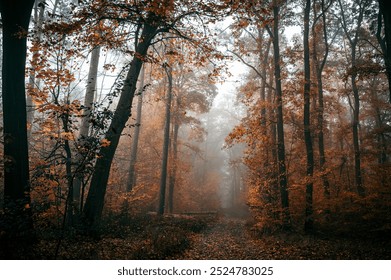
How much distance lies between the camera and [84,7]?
241 inches

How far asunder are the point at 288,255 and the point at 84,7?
342 inches

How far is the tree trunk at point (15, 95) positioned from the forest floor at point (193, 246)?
1410 mm

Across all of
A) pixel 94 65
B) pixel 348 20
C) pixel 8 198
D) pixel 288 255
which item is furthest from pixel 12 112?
pixel 348 20

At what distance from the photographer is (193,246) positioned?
8.15 m

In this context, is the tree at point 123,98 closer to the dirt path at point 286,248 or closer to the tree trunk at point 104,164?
the tree trunk at point 104,164

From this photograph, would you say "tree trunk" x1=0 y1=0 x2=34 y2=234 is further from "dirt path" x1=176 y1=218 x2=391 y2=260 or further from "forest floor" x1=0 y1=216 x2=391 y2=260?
"dirt path" x1=176 y1=218 x2=391 y2=260

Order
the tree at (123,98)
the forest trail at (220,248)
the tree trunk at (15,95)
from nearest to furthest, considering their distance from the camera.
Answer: the tree trunk at (15,95)
the tree at (123,98)
the forest trail at (220,248)

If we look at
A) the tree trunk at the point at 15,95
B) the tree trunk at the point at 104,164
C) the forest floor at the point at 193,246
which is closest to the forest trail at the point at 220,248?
the forest floor at the point at 193,246

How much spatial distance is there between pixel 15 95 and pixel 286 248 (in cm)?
865

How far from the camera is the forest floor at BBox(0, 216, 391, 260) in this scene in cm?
550

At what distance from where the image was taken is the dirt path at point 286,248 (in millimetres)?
6918

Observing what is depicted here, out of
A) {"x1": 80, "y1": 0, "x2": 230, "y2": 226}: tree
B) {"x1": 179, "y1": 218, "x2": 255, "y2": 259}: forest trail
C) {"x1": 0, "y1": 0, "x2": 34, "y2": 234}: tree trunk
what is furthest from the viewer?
{"x1": 179, "y1": 218, "x2": 255, "y2": 259}: forest trail

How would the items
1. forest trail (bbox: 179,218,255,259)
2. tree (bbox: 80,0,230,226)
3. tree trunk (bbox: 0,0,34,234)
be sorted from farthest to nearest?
forest trail (bbox: 179,218,255,259)
tree (bbox: 80,0,230,226)
tree trunk (bbox: 0,0,34,234)

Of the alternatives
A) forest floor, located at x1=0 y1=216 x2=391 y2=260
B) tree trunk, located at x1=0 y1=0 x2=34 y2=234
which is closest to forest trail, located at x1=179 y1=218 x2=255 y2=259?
forest floor, located at x1=0 y1=216 x2=391 y2=260
